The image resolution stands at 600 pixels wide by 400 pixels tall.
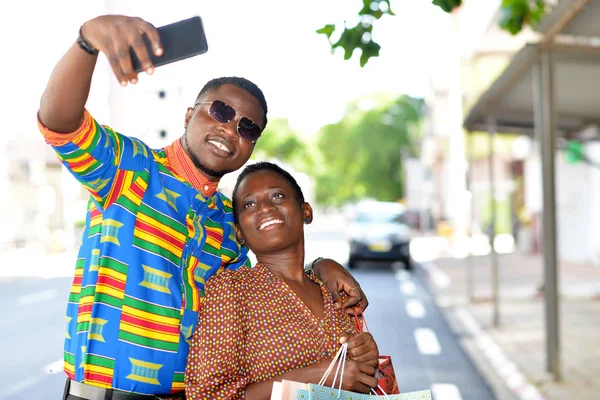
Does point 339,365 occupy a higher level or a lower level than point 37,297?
higher

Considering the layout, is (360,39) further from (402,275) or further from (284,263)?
(402,275)

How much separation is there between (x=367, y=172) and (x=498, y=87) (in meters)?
45.0

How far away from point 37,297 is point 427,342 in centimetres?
834

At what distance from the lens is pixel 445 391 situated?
6.50m


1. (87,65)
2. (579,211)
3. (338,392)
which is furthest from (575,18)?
(579,211)

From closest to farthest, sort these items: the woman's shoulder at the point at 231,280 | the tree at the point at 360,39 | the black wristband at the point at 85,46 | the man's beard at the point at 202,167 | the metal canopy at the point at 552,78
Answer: the black wristband at the point at 85,46 < the woman's shoulder at the point at 231,280 < the man's beard at the point at 202,167 < the tree at the point at 360,39 < the metal canopy at the point at 552,78

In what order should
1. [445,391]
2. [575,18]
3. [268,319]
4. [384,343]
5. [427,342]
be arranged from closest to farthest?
[268,319] → [575,18] → [445,391] → [384,343] → [427,342]

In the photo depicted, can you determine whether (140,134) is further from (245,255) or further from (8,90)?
(8,90)

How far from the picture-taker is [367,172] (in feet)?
173

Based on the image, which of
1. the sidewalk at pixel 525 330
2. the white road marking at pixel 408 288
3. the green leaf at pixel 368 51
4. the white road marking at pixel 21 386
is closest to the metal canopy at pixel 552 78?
the sidewalk at pixel 525 330

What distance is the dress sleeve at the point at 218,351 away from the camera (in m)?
1.98

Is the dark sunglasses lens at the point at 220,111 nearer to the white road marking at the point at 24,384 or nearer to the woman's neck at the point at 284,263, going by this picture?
the woman's neck at the point at 284,263

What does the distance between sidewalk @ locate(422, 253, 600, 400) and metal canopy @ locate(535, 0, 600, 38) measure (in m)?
2.93

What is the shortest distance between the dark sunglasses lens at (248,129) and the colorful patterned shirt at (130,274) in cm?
26
